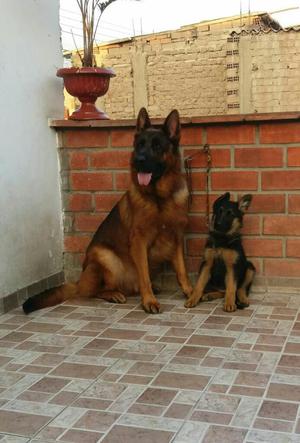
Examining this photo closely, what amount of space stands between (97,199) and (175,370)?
1.97 meters

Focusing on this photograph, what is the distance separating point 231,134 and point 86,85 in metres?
1.18

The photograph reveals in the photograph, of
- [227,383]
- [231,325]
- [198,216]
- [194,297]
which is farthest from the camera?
[198,216]

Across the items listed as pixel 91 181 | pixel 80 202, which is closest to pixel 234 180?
pixel 91 181

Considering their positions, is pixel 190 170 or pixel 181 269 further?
pixel 190 170

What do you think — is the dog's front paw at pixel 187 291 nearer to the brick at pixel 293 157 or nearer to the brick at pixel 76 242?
the brick at pixel 76 242

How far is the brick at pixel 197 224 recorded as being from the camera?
13.7ft

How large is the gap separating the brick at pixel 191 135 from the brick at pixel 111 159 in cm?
43

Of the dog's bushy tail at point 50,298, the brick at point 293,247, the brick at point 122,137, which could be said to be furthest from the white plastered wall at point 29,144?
the brick at point 293,247

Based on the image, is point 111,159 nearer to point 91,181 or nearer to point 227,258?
Answer: point 91,181

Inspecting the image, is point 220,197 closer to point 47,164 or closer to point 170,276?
point 170,276

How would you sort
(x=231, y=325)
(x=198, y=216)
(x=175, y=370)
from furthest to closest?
1. (x=198, y=216)
2. (x=231, y=325)
3. (x=175, y=370)

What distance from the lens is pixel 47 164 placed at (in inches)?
169

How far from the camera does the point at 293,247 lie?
4020 mm

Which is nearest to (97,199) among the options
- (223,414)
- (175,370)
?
(175,370)
